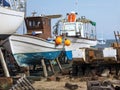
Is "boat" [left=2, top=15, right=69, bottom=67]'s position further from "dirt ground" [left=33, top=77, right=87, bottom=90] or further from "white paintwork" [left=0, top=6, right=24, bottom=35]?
"dirt ground" [left=33, top=77, right=87, bottom=90]

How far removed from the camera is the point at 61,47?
27.7 metres

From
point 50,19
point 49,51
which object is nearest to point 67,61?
point 50,19

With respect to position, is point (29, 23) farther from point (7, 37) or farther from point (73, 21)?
point (73, 21)

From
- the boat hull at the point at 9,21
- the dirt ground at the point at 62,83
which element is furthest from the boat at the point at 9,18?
the dirt ground at the point at 62,83

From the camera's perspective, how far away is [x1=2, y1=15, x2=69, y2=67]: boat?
2450cm

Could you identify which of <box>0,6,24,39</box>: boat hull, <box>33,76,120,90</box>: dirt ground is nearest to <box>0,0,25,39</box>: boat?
<box>0,6,24,39</box>: boat hull

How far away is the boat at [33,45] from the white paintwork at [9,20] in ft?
2.14

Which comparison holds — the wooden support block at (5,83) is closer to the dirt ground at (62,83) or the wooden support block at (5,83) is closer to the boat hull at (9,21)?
the dirt ground at (62,83)

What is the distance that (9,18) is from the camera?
23.6 meters

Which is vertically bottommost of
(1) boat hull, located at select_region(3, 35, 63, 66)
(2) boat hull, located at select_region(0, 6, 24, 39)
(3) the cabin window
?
(1) boat hull, located at select_region(3, 35, 63, 66)

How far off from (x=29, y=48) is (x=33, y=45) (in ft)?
1.12

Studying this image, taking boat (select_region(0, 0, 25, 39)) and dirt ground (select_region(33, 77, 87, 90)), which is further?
boat (select_region(0, 0, 25, 39))

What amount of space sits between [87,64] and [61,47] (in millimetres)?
5657

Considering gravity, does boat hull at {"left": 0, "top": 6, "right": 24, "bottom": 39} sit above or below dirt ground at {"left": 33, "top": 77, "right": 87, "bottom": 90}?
above
